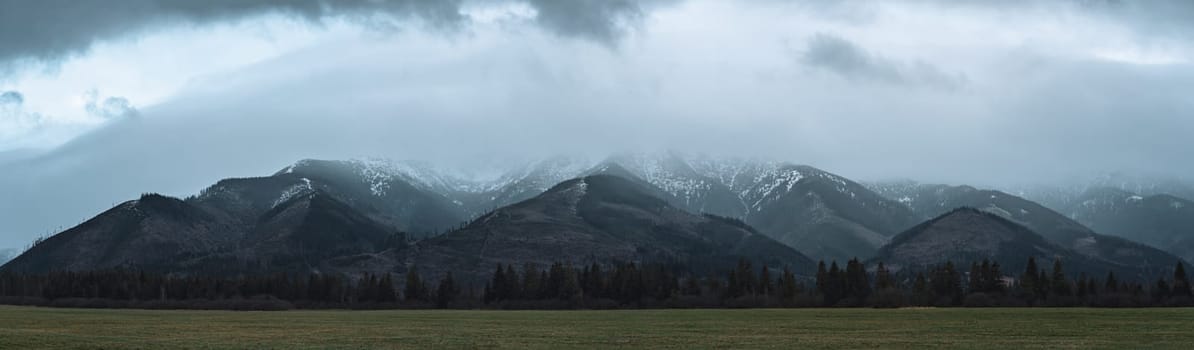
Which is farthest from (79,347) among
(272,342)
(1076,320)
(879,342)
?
(1076,320)

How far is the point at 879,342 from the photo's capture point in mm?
83438

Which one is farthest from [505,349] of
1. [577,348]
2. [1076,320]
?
Answer: [1076,320]

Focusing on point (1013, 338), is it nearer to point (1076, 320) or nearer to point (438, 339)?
point (1076, 320)

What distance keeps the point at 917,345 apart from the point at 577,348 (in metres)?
24.7

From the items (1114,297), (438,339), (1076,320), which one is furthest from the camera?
(1114,297)

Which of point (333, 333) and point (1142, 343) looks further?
point (333, 333)

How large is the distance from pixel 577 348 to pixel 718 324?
1841 inches

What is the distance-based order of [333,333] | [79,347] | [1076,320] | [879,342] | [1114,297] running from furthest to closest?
1. [1114,297]
2. [1076,320]
3. [333,333]
4. [879,342]
5. [79,347]

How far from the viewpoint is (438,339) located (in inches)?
3627

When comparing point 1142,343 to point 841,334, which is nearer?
point 1142,343

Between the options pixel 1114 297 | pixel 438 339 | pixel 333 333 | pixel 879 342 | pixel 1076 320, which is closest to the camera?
pixel 879 342

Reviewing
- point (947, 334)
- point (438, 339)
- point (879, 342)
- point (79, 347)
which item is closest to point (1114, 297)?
point (947, 334)

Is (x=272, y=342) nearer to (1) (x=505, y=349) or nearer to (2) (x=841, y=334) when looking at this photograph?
(1) (x=505, y=349)

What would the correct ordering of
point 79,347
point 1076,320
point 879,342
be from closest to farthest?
point 79,347
point 879,342
point 1076,320
